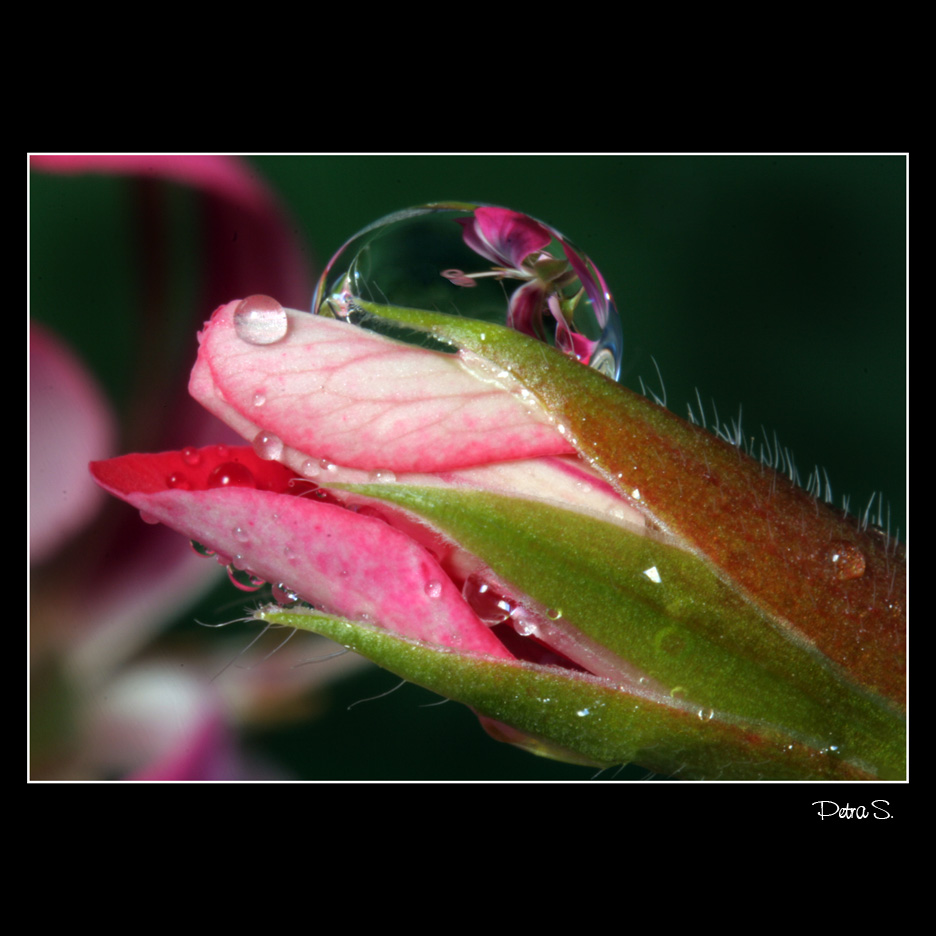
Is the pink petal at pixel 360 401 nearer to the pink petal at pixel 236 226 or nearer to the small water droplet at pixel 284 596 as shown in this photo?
the small water droplet at pixel 284 596

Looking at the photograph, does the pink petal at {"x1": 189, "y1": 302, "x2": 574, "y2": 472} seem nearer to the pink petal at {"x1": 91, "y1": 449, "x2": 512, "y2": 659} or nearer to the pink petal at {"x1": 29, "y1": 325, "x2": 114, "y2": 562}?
the pink petal at {"x1": 91, "y1": 449, "x2": 512, "y2": 659}

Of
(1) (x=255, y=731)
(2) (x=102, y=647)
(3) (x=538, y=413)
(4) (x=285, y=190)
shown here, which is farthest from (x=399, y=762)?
(4) (x=285, y=190)

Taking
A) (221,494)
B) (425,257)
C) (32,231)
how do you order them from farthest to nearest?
(32,231) → (425,257) → (221,494)

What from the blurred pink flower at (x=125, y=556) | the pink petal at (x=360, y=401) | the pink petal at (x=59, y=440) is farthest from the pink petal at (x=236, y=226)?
the pink petal at (x=360, y=401)

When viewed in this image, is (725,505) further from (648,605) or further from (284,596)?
(284,596)

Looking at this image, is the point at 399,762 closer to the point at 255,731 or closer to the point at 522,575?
the point at 255,731

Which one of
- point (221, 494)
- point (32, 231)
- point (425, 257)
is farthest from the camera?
point (32, 231)
